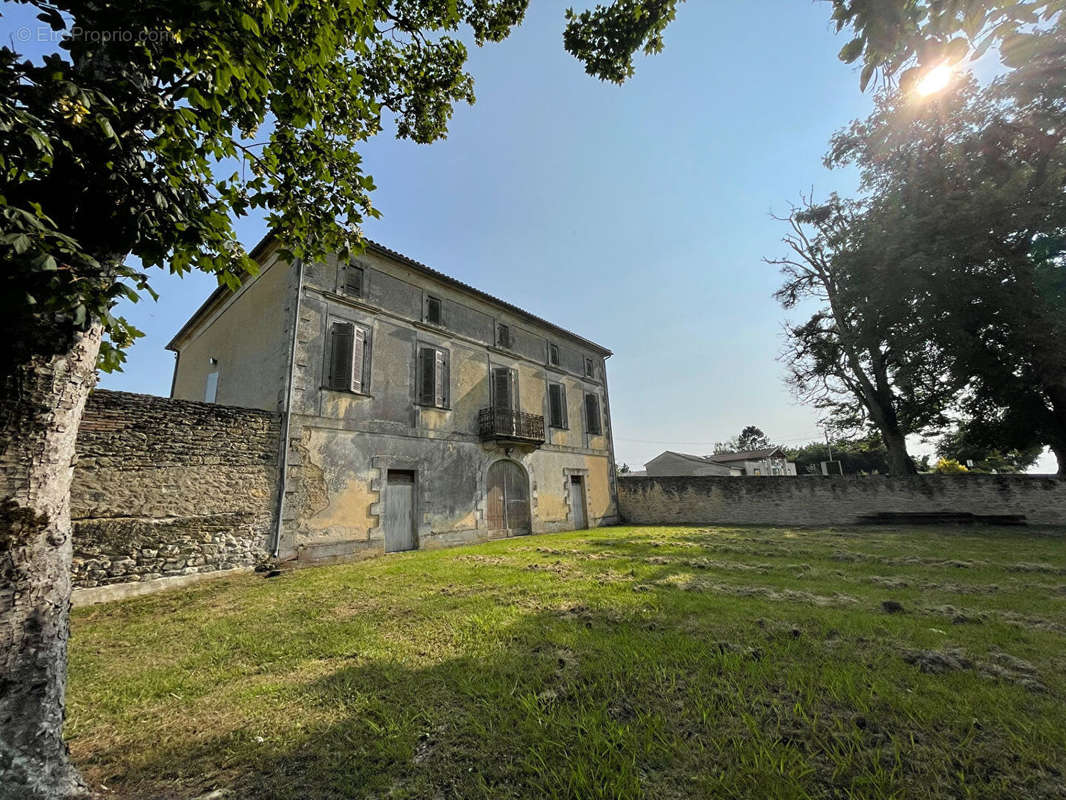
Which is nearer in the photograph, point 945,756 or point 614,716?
point 945,756

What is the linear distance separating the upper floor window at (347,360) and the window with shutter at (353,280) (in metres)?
0.94

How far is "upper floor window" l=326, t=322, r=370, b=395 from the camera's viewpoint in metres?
9.21

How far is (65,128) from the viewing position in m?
2.15

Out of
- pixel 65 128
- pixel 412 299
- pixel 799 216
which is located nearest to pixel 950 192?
pixel 799 216

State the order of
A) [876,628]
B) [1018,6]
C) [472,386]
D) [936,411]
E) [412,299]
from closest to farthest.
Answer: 1. [1018,6]
2. [876,628]
3. [412,299]
4. [472,386]
5. [936,411]

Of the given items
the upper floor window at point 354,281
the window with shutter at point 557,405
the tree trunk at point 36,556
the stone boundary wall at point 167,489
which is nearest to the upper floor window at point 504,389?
the window with shutter at point 557,405

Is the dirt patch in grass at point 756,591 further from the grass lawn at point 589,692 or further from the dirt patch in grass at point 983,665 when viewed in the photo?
the dirt patch in grass at point 983,665

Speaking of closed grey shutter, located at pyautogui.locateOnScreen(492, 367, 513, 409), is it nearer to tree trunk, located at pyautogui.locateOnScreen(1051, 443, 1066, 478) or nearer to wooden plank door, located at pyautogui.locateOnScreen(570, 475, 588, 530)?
wooden plank door, located at pyautogui.locateOnScreen(570, 475, 588, 530)

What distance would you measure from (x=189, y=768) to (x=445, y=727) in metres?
1.24

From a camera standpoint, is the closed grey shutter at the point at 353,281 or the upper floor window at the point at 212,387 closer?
the closed grey shutter at the point at 353,281

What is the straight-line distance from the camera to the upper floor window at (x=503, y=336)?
13.6m

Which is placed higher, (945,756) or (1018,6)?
(1018,6)

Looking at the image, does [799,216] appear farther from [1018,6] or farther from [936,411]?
[1018,6]

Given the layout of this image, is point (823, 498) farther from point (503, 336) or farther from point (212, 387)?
point (212, 387)
